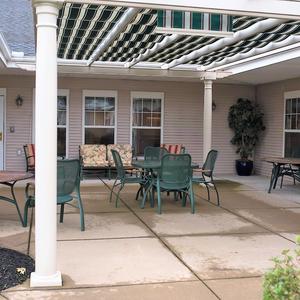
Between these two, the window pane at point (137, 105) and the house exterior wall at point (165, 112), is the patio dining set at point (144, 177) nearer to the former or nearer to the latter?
the house exterior wall at point (165, 112)

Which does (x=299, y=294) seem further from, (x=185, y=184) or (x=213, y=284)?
(x=185, y=184)

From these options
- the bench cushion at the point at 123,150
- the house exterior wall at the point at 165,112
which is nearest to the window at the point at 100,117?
the house exterior wall at the point at 165,112

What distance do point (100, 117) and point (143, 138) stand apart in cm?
130

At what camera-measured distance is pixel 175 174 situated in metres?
7.35

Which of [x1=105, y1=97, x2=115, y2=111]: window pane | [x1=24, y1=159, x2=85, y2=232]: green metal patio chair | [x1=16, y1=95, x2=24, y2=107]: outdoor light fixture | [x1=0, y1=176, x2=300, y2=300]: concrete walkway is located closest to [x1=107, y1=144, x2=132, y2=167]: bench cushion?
[x1=105, y1=97, x2=115, y2=111]: window pane

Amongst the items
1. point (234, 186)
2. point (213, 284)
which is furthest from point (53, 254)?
point (234, 186)

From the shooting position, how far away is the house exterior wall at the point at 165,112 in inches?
467

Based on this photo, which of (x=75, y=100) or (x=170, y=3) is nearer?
(x=170, y=3)

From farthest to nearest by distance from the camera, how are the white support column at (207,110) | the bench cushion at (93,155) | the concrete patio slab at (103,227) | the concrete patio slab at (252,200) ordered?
the bench cushion at (93,155), the white support column at (207,110), the concrete patio slab at (252,200), the concrete patio slab at (103,227)

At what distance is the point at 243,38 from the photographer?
724cm

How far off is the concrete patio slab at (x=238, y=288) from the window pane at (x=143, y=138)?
8690 mm

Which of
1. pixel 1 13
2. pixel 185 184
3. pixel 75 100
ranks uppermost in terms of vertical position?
pixel 1 13

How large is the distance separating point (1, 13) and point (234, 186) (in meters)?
7.50

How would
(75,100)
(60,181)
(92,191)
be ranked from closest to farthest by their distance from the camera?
1. (60,181)
2. (92,191)
3. (75,100)
